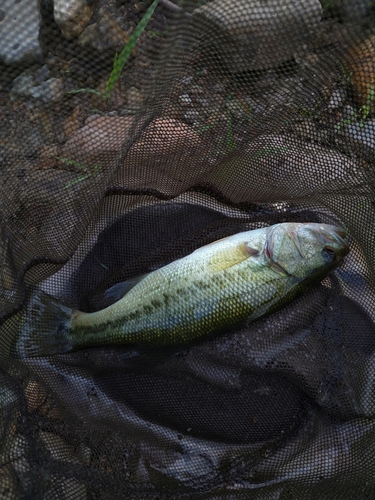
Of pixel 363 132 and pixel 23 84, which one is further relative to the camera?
pixel 23 84

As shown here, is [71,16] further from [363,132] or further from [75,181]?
[363,132]

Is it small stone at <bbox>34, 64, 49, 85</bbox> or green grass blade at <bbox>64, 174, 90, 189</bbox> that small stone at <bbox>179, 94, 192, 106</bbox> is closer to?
green grass blade at <bbox>64, 174, 90, 189</bbox>

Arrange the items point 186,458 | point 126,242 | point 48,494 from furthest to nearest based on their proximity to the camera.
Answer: point 126,242, point 186,458, point 48,494

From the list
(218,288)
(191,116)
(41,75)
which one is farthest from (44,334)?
(41,75)

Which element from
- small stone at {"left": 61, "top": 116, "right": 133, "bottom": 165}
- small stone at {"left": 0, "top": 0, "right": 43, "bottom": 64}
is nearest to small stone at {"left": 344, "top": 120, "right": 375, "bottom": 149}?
small stone at {"left": 61, "top": 116, "right": 133, "bottom": 165}

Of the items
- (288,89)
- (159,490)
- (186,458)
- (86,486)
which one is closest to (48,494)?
(86,486)

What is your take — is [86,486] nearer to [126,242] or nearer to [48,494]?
[48,494]
